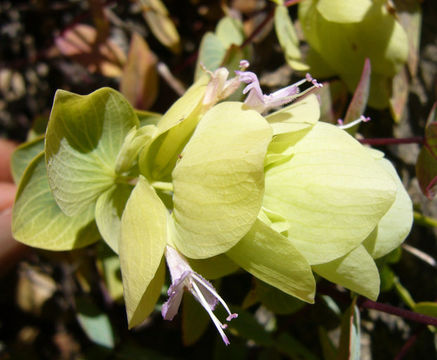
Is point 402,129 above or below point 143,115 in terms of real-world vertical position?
below

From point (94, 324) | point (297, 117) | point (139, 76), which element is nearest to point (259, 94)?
point (297, 117)

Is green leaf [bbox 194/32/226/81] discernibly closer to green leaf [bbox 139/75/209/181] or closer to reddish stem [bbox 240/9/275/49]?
reddish stem [bbox 240/9/275/49]

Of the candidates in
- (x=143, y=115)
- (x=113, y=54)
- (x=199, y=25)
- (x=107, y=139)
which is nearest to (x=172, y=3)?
(x=199, y=25)

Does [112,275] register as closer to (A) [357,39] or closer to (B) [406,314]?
(B) [406,314]

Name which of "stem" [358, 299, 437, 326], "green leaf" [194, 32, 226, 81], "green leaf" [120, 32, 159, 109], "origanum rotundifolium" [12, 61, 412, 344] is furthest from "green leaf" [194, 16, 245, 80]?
"stem" [358, 299, 437, 326]

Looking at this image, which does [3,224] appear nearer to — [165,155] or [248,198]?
[165,155]

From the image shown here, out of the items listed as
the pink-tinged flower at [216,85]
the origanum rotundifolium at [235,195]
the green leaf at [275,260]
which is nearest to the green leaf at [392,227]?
the origanum rotundifolium at [235,195]
